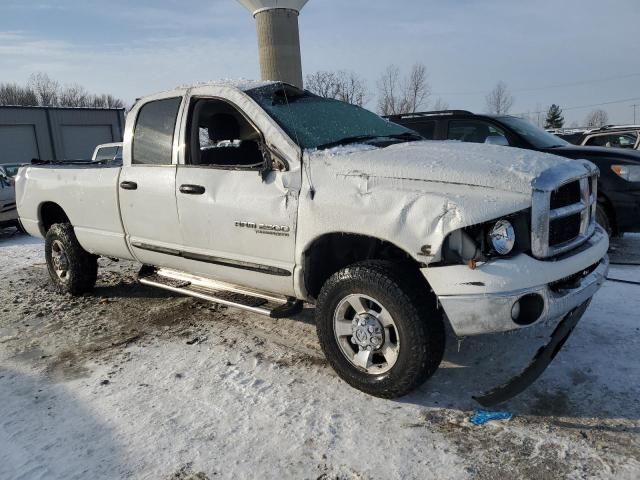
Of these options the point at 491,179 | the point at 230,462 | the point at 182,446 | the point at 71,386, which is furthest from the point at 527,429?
the point at 71,386

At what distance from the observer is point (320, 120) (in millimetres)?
4062

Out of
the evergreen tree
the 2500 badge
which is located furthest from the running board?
the evergreen tree

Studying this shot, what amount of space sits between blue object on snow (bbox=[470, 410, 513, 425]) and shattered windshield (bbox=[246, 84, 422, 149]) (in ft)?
6.55

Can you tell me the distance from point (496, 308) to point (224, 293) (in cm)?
225

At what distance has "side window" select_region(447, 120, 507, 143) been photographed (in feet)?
22.5

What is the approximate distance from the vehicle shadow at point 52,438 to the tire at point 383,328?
138cm

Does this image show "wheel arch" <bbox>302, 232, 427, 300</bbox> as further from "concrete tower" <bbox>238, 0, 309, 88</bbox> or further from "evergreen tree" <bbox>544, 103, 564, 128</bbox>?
"evergreen tree" <bbox>544, 103, 564, 128</bbox>

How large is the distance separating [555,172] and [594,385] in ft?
4.49

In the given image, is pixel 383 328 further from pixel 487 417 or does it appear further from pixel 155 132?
pixel 155 132

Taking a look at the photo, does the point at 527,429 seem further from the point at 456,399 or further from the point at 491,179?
the point at 491,179

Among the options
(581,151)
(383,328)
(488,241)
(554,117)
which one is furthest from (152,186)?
(554,117)

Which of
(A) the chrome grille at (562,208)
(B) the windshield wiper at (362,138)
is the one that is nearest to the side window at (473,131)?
(B) the windshield wiper at (362,138)

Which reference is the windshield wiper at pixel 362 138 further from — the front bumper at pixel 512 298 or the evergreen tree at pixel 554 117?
the evergreen tree at pixel 554 117

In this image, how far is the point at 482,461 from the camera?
8.56 feet
